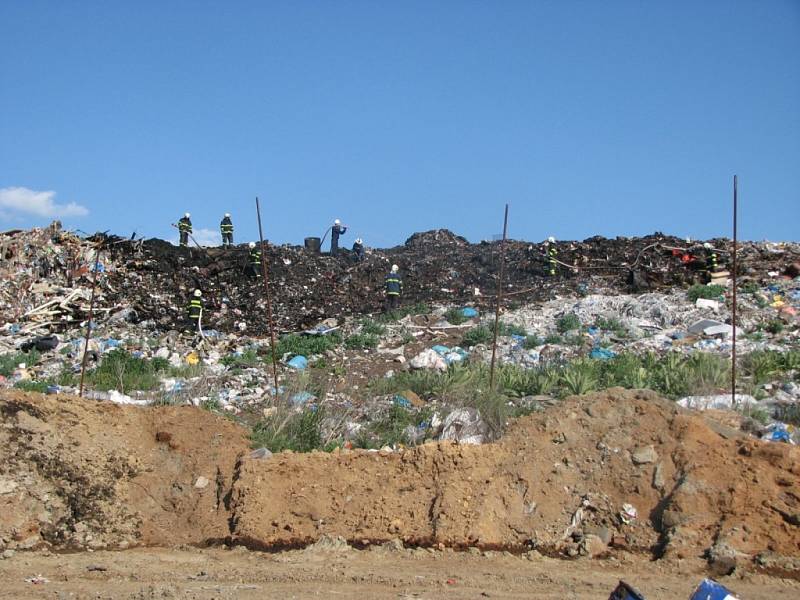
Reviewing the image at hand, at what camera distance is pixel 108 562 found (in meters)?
5.58

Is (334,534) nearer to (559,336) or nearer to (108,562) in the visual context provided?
(108,562)

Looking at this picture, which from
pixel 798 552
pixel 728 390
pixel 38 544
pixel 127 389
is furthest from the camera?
pixel 127 389

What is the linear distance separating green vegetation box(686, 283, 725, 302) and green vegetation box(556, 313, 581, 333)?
2569 mm

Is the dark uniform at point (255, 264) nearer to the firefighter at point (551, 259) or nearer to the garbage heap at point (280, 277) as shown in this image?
the garbage heap at point (280, 277)

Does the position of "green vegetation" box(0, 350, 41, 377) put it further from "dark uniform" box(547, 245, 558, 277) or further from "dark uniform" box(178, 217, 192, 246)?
"dark uniform" box(547, 245, 558, 277)

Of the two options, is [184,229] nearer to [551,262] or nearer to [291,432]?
[551,262]

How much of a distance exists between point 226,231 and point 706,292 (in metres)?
12.5

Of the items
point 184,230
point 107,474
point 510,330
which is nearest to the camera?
point 107,474

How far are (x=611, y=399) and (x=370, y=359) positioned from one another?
6471 mm

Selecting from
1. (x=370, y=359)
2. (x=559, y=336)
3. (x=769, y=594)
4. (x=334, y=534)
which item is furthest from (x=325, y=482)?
(x=559, y=336)

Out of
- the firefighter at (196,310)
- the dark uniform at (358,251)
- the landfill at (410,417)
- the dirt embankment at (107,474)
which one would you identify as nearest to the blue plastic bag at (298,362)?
the landfill at (410,417)

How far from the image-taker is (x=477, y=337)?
1307 centimetres

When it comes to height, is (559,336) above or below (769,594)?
above

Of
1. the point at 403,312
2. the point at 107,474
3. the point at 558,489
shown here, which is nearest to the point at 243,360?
the point at 403,312
